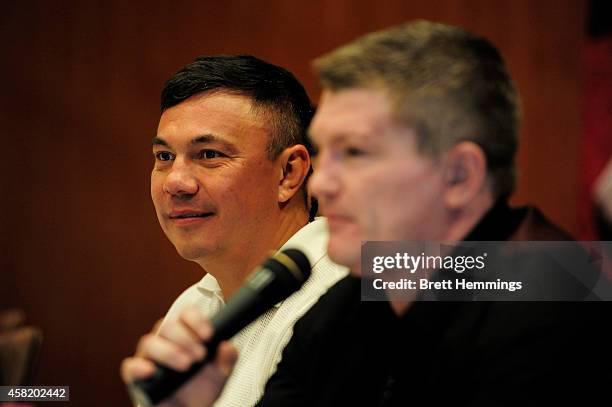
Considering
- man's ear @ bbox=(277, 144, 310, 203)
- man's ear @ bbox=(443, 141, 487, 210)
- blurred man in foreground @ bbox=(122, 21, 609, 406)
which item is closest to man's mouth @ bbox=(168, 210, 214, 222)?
man's ear @ bbox=(277, 144, 310, 203)

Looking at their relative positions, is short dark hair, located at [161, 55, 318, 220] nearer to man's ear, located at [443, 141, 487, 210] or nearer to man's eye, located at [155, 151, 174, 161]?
man's eye, located at [155, 151, 174, 161]

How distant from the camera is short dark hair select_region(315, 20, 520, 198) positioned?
0.82m

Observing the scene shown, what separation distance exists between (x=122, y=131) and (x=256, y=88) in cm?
73

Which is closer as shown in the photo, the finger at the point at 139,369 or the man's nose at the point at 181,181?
the finger at the point at 139,369

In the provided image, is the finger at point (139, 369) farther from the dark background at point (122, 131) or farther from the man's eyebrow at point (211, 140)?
the dark background at point (122, 131)

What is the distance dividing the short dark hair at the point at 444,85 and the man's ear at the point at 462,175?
0.01m

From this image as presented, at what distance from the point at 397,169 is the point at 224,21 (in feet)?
4.16

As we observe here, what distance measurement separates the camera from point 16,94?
7.30ft

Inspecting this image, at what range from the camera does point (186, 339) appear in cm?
81

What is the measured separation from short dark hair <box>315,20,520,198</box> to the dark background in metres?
1.04

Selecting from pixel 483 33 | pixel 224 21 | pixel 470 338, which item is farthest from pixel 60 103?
pixel 470 338

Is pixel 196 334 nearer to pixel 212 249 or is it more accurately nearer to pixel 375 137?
pixel 375 137

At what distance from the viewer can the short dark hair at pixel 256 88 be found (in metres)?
1.39

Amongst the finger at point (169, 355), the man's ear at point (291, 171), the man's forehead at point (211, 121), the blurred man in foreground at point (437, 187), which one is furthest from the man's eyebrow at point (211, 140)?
the finger at point (169, 355)
